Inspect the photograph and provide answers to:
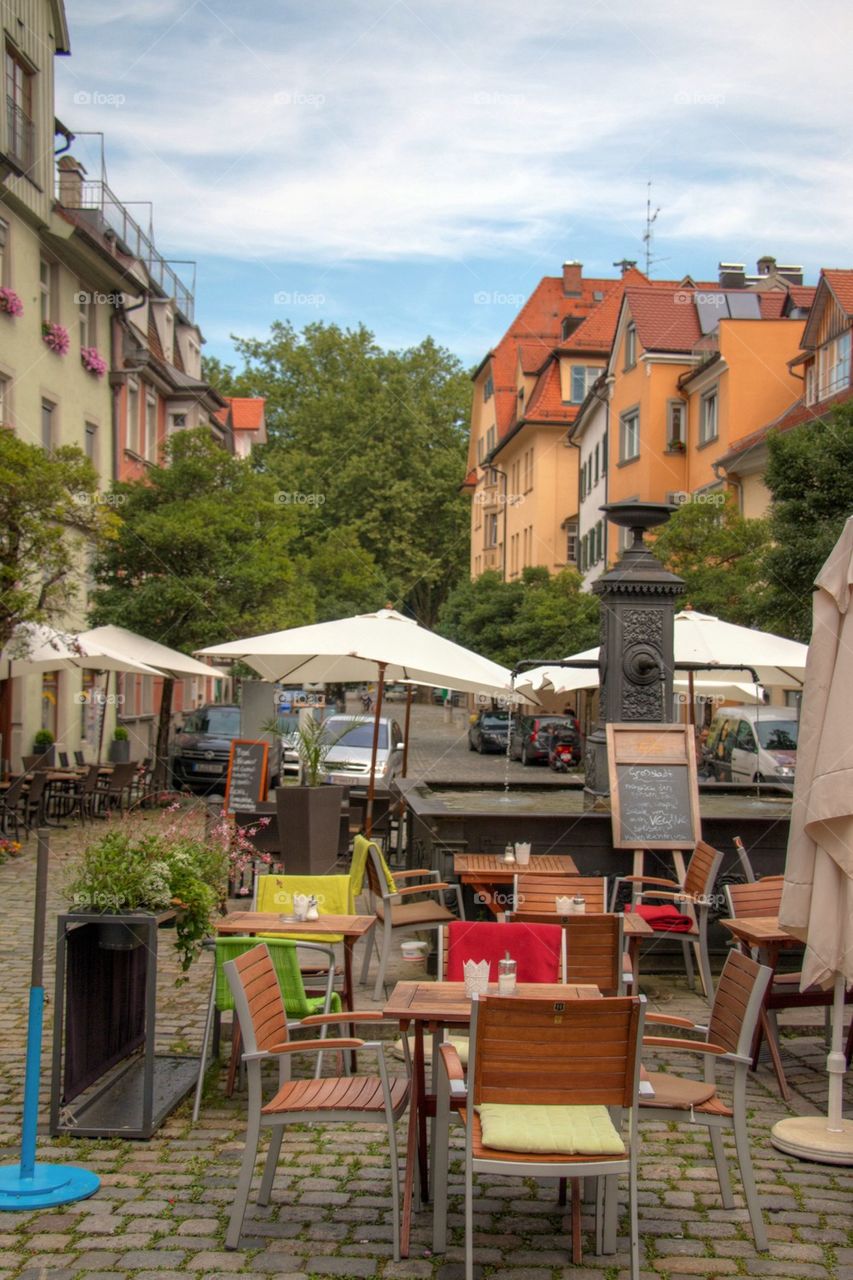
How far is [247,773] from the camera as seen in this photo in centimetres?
1722

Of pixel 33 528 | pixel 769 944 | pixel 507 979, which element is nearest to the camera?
pixel 507 979

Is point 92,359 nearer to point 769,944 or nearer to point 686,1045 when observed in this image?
point 769,944

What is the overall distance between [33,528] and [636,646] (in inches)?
331

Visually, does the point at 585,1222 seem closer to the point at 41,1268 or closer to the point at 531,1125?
the point at 531,1125

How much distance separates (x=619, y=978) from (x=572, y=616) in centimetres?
3299

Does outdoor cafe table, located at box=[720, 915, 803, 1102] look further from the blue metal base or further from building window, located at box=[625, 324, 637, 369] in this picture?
building window, located at box=[625, 324, 637, 369]

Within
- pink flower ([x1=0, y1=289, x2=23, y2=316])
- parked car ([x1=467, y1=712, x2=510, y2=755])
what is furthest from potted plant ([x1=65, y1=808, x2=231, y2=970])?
parked car ([x1=467, y1=712, x2=510, y2=755])

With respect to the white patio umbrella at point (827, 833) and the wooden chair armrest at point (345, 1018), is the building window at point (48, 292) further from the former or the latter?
the wooden chair armrest at point (345, 1018)

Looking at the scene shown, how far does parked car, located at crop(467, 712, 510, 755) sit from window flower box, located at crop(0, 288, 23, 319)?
2092 centimetres

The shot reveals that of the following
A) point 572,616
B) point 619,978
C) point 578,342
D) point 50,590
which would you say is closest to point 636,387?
point 572,616

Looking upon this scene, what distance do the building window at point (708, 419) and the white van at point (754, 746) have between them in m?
14.2

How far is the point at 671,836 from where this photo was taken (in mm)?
10617

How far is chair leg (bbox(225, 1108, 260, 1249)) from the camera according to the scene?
5.03 metres

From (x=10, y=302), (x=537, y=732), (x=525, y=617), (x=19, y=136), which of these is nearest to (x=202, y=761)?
(x=10, y=302)
